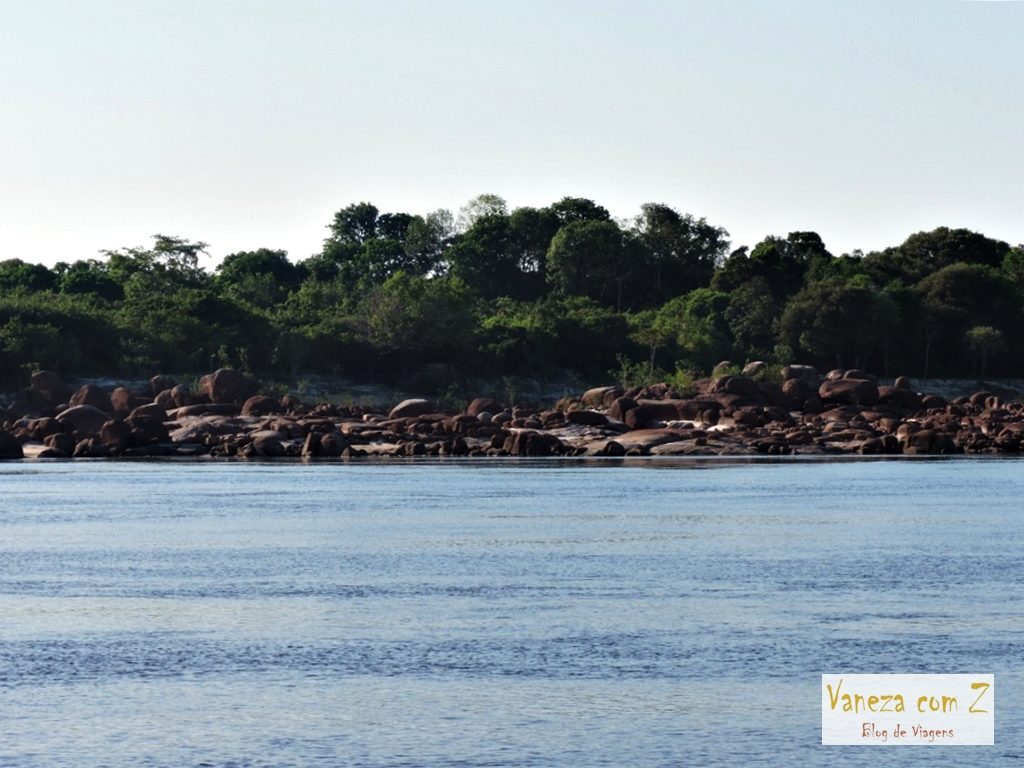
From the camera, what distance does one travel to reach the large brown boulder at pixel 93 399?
284 feet

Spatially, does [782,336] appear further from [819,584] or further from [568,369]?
[819,584]

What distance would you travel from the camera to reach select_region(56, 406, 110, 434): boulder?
265 ft

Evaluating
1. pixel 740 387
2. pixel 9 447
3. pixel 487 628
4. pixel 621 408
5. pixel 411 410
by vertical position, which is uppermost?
pixel 740 387

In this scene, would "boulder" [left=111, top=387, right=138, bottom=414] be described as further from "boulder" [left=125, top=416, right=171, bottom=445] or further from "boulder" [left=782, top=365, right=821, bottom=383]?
"boulder" [left=782, top=365, right=821, bottom=383]

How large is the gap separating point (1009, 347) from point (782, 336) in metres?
18.6

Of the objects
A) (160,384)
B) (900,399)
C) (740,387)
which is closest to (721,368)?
(740,387)

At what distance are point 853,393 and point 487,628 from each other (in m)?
71.6

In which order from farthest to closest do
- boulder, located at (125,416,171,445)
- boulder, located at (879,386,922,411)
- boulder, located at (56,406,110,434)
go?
1. boulder, located at (879,386,922,411)
2. boulder, located at (56,406,110,434)
3. boulder, located at (125,416,171,445)

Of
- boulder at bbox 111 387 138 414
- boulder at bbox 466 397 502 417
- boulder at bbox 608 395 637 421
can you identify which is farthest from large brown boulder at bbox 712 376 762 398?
boulder at bbox 111 387 138 414

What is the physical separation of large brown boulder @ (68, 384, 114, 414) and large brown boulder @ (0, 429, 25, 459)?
27.7 feet

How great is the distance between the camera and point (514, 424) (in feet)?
281

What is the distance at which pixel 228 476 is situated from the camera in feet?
203

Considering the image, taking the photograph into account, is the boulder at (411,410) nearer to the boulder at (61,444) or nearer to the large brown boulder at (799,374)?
the boulder at (61,444)

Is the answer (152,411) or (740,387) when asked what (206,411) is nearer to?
(152,411)
